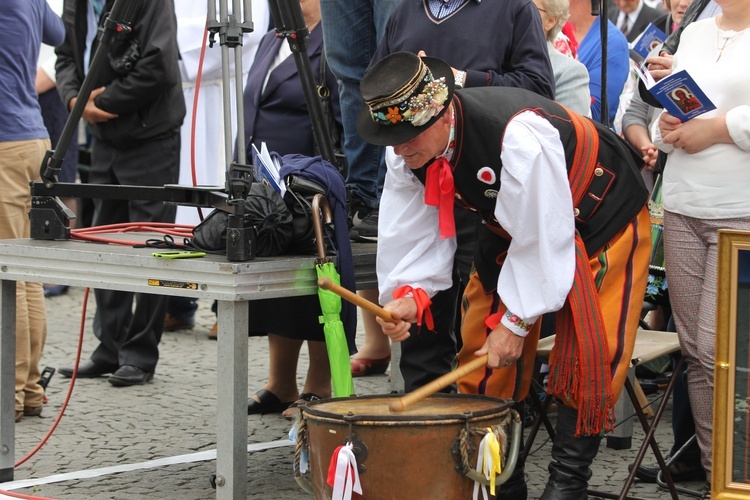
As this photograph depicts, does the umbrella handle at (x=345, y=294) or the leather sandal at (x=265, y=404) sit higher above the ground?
the umbrella handle at (x=345, y=294)

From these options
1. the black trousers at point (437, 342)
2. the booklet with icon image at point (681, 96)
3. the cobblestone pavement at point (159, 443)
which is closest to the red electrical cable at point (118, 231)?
the cobblestone pavement at point (159, 443)

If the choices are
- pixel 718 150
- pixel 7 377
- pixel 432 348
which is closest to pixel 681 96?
pixel 718 150

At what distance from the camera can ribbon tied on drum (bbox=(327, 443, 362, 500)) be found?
9.24ft

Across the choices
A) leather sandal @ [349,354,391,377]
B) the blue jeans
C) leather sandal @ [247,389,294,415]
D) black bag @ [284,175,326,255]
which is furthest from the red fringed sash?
leather sandal @ [349,354,391,377]

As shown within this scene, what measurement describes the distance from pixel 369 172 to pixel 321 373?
88cm

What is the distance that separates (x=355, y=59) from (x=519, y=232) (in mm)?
1632

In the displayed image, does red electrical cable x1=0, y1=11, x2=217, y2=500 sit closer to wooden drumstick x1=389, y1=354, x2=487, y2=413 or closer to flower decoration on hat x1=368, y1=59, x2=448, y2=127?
flower decoration on hat x1=368, y1=59, x2=448, y2=127

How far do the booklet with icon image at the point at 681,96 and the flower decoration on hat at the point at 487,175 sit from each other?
58 cm

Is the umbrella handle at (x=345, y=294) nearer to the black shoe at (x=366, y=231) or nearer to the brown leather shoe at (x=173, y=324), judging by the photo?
the black shoe at (x=366, y=231)

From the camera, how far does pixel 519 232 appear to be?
10.2ft

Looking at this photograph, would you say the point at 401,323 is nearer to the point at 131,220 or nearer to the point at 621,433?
the point at 621,433

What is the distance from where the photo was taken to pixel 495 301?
344cm

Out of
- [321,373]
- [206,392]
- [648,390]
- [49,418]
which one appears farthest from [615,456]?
[49,418]

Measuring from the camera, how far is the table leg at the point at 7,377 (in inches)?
152
